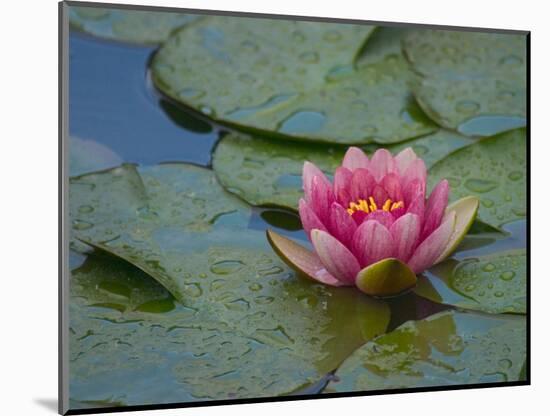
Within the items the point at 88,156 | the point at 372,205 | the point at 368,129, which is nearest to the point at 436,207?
the point at 372,205

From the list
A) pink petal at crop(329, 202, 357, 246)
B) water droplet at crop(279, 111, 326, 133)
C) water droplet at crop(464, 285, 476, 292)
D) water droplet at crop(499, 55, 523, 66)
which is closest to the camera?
pink petal at crop(329, 202, 357, 246)

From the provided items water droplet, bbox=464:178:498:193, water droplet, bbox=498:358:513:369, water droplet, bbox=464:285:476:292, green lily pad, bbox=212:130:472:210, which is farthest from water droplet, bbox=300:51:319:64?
water droplet, bbox=498:358:513:369

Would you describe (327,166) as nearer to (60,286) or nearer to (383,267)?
(383,267)

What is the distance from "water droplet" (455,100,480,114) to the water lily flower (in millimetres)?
246

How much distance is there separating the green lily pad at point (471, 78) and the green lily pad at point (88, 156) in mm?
996

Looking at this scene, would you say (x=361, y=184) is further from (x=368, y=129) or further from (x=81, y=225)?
(x=81, y=225)

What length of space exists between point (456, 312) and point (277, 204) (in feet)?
2.18

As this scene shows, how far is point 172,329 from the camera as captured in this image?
2.68 metres

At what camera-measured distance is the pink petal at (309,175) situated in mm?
2820

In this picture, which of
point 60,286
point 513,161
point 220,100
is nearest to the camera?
point 60,286

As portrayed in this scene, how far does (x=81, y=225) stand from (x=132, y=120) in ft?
1.09

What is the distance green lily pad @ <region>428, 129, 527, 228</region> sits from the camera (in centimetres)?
300

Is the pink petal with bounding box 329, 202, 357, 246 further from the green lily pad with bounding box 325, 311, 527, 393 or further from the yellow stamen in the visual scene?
the green lily pad with bounding box 325, 311, 527, 393

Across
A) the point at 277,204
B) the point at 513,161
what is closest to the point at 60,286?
the point at 277,204
